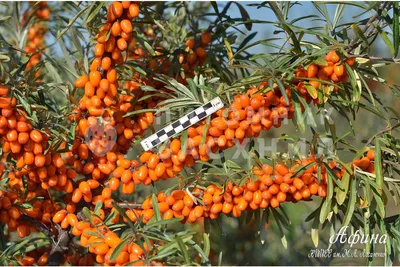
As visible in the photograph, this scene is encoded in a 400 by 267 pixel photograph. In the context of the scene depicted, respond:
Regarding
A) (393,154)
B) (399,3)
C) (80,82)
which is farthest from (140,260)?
(399,3)

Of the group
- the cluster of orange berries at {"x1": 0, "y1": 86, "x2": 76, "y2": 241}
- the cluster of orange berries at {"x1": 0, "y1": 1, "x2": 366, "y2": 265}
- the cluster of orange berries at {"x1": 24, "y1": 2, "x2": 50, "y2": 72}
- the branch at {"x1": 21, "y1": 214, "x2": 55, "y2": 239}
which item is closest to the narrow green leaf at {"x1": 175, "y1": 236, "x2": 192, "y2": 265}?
the cluster of orange berries at {"x1": 0, "y1": 1, "x2": 366, "y2": 265}

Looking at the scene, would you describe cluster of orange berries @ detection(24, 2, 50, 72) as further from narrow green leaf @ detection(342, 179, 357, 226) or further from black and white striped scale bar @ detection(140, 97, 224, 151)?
narrow green leaf @ detection(342, 179, 357, 226)

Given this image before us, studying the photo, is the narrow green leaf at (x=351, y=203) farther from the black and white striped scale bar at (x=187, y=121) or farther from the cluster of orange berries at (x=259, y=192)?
the black and white striped scale bar at (x=187, y=121)

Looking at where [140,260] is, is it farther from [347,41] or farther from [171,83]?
[347,41]

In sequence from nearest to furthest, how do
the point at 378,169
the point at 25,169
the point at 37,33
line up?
the point at 378,169, the point at 25,169, the point at 37,33

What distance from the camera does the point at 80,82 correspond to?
1.20 m

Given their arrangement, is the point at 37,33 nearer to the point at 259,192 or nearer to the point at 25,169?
the point at 25,169

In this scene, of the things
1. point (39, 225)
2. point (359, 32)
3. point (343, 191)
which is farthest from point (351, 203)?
point (39, 225)

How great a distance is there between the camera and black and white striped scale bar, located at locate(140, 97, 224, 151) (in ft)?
3.70

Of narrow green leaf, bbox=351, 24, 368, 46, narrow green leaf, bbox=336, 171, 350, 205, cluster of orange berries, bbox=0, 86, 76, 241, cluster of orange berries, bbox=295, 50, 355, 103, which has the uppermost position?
narrow green leaf, bbox=351, 24, 368, 46

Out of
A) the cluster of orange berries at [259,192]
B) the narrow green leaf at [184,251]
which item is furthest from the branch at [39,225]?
the narrow green leaf at [184,251]

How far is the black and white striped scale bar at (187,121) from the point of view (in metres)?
1.13

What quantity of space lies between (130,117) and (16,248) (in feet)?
1.44

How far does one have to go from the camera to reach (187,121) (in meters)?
1.14
